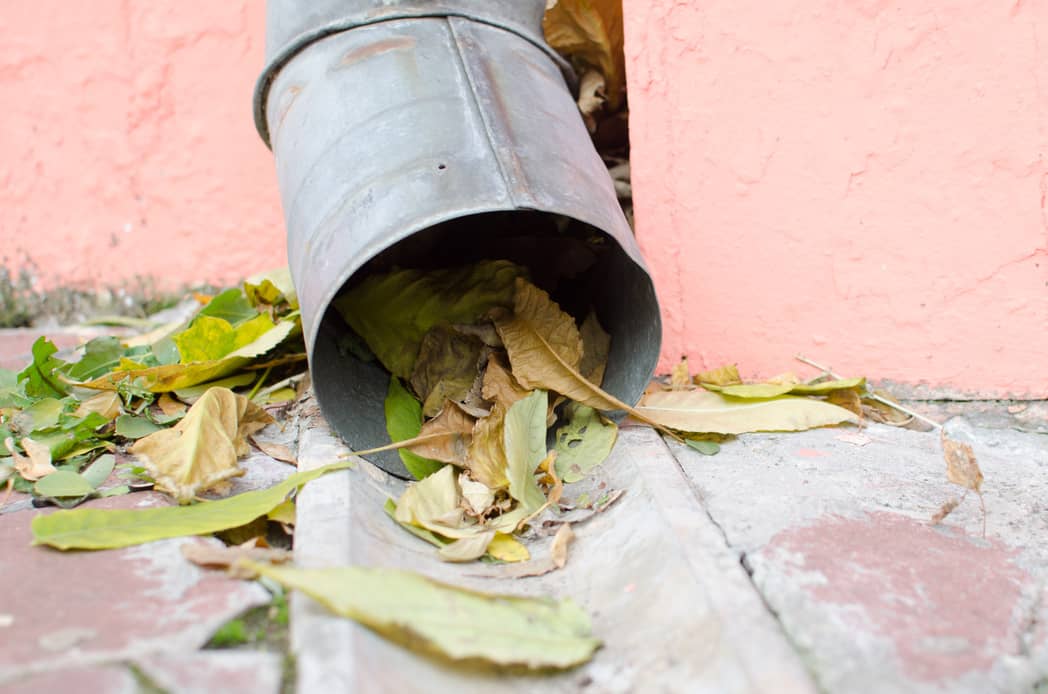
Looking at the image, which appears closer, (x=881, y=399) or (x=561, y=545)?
(x=561, y=545)

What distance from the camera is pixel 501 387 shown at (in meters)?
1.50

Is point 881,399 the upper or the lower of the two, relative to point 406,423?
lower

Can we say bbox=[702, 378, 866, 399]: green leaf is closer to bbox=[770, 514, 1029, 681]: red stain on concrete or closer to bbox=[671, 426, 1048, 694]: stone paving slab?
bbox=[671, 426, 1048, 694]: stone paving slab

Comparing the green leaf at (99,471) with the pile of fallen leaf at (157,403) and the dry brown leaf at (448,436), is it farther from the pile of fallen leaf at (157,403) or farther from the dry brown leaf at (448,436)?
the dry brown leaf at (448,436)

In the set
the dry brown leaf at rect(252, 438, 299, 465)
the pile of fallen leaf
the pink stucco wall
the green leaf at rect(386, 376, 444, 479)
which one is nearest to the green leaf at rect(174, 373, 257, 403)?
the pile of fallen leaf

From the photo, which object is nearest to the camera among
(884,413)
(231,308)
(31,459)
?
(31,459)

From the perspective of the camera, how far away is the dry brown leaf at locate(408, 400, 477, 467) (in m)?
1.42

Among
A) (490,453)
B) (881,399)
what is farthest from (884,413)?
(490,453)

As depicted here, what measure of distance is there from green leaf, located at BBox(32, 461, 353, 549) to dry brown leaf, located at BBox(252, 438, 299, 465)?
0.79 feet

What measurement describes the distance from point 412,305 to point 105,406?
61cm

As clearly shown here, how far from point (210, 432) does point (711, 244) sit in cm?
110

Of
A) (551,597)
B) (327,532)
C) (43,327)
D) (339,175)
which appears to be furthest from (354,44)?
(43,327)

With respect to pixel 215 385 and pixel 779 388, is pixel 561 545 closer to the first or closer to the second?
pixel 779 388

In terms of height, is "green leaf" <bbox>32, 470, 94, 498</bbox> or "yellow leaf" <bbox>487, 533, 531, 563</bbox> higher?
"green leaf" <bbox>32, 470, 94, 498</bbox>
